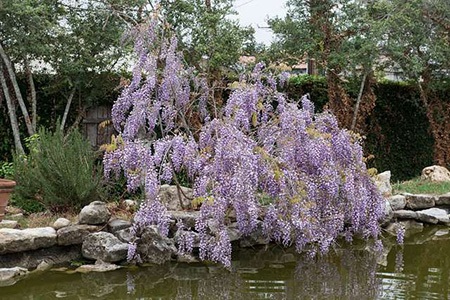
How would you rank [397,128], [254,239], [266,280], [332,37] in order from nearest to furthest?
[266,280], [254,239], [332,37], [397,128]

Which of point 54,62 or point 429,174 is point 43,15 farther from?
point 429,174

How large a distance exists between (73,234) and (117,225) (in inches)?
16.9

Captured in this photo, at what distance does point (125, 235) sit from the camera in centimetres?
559

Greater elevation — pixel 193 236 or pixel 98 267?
pixel 193 236

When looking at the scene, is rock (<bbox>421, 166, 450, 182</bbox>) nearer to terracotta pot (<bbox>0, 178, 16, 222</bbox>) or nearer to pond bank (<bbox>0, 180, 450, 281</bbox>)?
pond bank (<bbox>0, 180, 450, 281</bbox>)

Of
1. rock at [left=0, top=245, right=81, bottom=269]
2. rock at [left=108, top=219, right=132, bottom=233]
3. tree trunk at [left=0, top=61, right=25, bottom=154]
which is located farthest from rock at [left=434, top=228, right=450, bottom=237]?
tree trunk at [left=0, top=61, right=25, bottom=154]

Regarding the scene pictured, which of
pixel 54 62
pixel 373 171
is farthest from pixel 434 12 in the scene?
pixel 54 62

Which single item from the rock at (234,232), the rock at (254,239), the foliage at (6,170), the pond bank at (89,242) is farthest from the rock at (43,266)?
the foliage at (6,170)

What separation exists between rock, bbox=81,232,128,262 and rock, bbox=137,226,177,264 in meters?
0.18

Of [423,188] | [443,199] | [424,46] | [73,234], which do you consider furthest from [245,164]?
[424,46]

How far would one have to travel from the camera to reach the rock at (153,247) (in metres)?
5.54

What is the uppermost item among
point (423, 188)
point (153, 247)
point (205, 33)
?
point (205, 33)

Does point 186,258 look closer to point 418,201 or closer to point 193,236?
point 193,236

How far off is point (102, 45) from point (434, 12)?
17.8 feet
